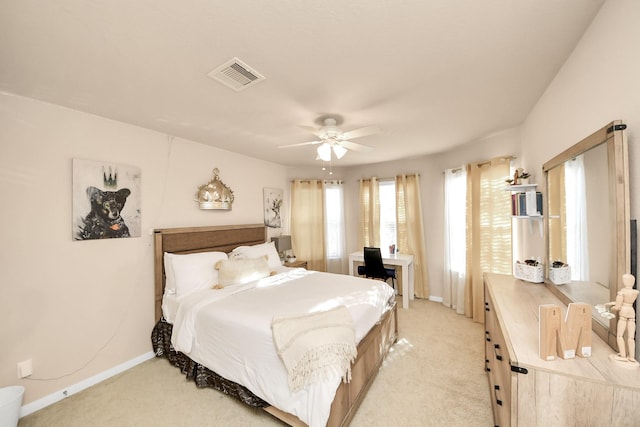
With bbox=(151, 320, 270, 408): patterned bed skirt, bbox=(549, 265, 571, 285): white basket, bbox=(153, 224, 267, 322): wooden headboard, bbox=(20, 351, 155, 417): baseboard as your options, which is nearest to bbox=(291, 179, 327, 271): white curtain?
bbox=(153, 224, 267, 322): wooden headboard

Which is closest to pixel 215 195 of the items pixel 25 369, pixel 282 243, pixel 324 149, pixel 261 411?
pixel 282 243

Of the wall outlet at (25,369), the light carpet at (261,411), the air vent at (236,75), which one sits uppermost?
the air vent at (236,75)

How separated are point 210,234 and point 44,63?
2143 mm

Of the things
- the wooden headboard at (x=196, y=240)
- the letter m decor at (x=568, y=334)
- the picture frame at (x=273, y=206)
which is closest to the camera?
the letter m decor at (x=568, y=334)

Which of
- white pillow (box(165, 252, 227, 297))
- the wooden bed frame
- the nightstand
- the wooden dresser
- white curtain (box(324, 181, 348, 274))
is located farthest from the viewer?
white curtain (box(324, 181, 348, 274))

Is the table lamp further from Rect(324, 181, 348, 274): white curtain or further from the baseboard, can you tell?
the baseboard

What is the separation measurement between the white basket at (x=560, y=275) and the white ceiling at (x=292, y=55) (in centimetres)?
138

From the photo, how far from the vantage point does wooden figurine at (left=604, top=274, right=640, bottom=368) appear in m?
0.97

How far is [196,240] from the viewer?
309 centimetres

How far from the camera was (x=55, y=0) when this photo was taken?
3.57 feet

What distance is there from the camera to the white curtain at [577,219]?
1372 millimetres

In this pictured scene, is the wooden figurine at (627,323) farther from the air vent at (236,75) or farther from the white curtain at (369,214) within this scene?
the white curtain at (369,214)

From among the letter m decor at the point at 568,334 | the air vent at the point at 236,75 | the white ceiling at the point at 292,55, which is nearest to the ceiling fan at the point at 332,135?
the white ceiling at the point at 292,55

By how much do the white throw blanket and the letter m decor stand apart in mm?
1054
